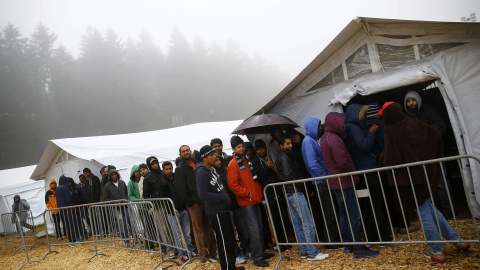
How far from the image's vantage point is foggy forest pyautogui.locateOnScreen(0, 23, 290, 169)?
3250cm

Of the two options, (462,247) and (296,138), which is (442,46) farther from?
(462,247)

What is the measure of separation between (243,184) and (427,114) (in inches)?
138

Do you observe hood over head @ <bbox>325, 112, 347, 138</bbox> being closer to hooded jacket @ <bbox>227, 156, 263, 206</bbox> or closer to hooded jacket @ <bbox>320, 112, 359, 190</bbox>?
hooded jacket @ <bbox>320, 112, 359, 190</bbox>

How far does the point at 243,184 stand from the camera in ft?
15.4

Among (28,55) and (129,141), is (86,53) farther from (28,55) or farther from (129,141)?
(129,141)

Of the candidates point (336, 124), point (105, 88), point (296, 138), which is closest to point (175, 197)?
point (296, 138)

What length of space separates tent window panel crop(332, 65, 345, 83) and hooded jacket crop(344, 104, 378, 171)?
1.56 metres

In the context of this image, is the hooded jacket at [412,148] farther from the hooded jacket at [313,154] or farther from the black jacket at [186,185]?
the black jacket at [186,185]

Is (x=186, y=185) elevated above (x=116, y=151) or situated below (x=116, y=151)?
below

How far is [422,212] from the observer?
11.2 ft

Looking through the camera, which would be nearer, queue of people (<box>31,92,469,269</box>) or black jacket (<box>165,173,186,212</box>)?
queue of people (<box>31,92,469,269</box>)

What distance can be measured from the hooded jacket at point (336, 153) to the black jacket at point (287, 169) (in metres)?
0.53

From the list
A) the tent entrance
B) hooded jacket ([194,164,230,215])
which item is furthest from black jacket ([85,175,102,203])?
the tent entrance

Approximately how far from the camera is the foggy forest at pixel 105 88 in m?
32.5
